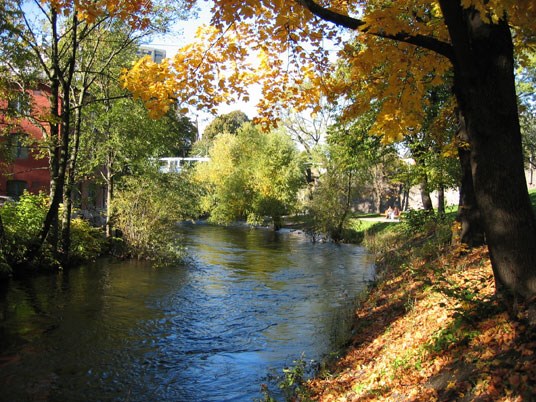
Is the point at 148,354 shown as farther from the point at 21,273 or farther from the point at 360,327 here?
the point at 21,273

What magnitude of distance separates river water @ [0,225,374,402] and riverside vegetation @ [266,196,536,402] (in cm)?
108

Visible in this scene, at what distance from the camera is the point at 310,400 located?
234 inches

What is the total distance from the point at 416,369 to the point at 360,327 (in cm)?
372

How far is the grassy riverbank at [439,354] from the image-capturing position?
4.43m

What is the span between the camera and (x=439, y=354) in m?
5.55

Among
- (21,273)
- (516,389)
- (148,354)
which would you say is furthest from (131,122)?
(516,389)

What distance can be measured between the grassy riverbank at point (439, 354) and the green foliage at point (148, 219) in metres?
13.3

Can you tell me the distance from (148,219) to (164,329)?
10.3m

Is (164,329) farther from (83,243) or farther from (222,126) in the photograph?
(222,126)

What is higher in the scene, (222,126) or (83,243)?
(222,126)

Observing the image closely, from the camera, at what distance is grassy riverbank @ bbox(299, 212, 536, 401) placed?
14.5 ft

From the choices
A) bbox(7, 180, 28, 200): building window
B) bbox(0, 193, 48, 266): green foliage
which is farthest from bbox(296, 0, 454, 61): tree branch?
bbox(7, 180, 28, 200): building window

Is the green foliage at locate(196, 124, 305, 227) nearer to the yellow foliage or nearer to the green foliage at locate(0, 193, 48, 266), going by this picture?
the green foliage at locate(0, 193, 48, 266)

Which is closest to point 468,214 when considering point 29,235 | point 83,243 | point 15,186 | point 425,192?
point 425,192
